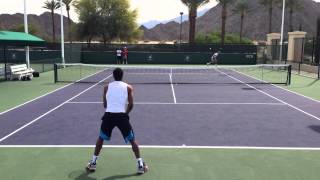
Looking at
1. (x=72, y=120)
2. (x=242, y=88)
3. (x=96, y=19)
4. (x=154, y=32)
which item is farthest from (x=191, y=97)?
(x=154, y=32)

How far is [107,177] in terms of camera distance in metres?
7.84

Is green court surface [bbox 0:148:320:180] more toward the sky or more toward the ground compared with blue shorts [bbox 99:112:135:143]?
more toward the ground

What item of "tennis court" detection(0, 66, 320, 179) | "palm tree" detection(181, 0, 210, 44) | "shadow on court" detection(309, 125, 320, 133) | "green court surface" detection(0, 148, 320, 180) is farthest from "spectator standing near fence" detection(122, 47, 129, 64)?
"green court surface" detection(0, 148, 320, 180)

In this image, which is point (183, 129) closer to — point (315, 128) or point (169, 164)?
point (169, 164)

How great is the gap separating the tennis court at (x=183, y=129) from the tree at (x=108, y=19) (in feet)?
156

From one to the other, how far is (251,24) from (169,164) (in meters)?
165

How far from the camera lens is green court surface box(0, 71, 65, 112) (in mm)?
17403

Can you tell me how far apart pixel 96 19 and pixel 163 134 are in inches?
2259

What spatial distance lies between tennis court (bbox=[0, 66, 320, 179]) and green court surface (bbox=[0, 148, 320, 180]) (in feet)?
0.07

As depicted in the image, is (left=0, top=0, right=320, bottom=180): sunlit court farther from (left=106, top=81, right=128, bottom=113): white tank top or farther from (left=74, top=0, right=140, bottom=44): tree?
(left=74, top=0, right=140, bottom=44): tree

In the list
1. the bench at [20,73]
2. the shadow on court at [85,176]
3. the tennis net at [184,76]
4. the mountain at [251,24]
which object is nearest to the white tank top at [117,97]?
the shadow on court at [85,176]

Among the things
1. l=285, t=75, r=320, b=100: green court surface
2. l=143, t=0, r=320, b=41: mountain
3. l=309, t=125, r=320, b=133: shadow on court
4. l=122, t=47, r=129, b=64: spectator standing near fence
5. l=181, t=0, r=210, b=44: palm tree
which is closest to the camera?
l=309, t=125, r=320, b=133: shadow on court

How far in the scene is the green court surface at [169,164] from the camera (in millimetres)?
7941

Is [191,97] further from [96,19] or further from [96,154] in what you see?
[96,19]
